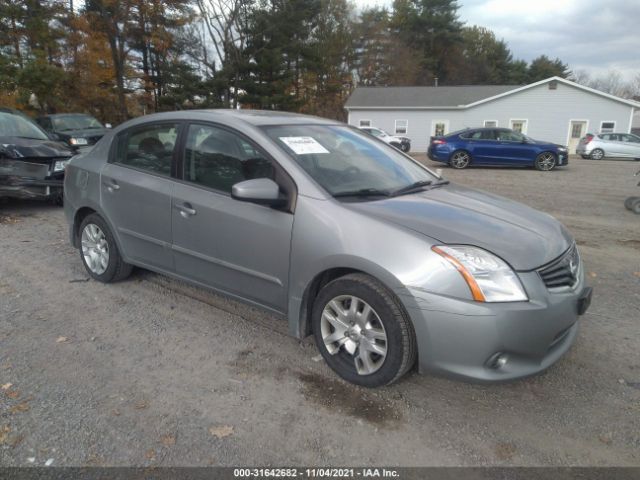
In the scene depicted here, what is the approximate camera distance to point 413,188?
3576mm

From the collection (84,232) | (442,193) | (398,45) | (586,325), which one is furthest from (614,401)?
(398,45)

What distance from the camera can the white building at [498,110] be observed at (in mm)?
29172

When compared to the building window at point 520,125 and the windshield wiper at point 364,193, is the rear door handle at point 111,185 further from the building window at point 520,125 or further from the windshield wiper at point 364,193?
the building window at point 520,125

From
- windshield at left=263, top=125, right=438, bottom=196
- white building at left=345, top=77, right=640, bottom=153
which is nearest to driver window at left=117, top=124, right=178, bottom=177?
windshield at left=263, top=125, right=438, bottom=196

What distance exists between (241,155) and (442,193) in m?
1.52

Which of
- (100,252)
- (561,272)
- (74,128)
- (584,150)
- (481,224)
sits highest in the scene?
(584,150)

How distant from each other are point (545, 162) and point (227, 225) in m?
16.4

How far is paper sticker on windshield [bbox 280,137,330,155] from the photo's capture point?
333 centimetres

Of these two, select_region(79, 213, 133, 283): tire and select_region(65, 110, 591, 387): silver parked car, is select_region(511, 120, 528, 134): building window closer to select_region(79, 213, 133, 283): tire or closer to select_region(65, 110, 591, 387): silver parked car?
select_region(65, 110, 591, 387): silver parked car

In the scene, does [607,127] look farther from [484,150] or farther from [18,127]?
[18,127]

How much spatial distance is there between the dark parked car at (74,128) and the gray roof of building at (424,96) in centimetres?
2235

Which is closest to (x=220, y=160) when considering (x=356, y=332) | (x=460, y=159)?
(x=356, y=332)

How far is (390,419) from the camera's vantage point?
268 cm

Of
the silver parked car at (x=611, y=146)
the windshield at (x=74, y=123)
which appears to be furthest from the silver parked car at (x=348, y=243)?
the silver parked car at (x=611, y=146)
